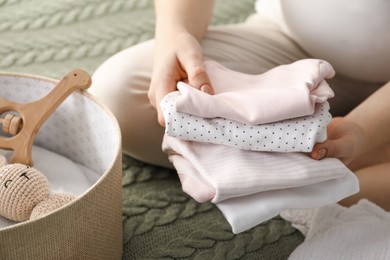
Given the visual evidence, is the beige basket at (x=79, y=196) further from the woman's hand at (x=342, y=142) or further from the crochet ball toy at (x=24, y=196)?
the woman's hand at (x=342, y=142)

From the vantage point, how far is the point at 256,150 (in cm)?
77

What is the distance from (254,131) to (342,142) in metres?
0.13

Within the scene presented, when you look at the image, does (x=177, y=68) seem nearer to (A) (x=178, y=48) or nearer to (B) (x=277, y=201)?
Result: (A) (x=178, y=48)

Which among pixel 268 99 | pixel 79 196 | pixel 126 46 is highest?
pixel 268 99

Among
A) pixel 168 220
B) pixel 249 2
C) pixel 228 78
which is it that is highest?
pixel 228 78

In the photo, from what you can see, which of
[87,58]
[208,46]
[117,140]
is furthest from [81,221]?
[87,58]

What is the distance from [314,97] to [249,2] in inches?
27.3

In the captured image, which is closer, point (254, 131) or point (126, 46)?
point (254, 131)

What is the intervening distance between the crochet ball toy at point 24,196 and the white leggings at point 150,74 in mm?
239

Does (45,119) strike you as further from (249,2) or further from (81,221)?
(249,2)

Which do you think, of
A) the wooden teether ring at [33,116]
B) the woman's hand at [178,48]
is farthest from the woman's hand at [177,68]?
the wooden teether ring at [33,116]

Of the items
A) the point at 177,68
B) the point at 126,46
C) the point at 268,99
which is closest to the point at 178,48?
the point at 177,68

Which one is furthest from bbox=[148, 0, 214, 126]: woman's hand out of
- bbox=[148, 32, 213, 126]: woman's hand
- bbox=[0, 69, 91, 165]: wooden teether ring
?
bbox=[0, 69, 91, 165]: wooden teether ring

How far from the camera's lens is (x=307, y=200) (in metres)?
0.76
